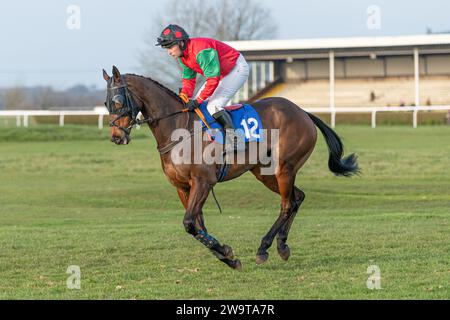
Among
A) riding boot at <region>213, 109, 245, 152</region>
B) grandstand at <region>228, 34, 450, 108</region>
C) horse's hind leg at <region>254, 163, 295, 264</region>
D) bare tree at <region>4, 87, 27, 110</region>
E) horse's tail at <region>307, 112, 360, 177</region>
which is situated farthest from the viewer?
bare tree at <region>4, 87, 27, 110</region>

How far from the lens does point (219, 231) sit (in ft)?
45.4

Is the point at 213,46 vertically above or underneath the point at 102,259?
above

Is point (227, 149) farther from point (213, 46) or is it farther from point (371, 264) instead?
point (371, 264)

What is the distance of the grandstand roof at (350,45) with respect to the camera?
47.7 meters

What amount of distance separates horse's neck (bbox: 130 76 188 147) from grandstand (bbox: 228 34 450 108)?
38143 millimetres

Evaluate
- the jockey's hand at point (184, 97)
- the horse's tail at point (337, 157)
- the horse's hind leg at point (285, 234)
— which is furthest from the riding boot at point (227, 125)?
the horse's tail at point (337, 157)

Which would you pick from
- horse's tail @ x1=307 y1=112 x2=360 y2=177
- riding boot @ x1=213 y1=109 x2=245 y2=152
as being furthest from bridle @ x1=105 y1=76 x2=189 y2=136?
horse's tail @ x1=307 y1=112 x2=360 y2=177

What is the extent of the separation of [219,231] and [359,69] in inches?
1571

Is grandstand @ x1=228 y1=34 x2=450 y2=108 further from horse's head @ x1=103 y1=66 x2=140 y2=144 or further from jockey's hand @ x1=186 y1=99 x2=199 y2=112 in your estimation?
horse's head @ x1=103 y1=66 x2=140 y2=144

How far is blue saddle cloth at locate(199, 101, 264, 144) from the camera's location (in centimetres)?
1011

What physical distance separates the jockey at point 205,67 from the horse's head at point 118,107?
644mm
